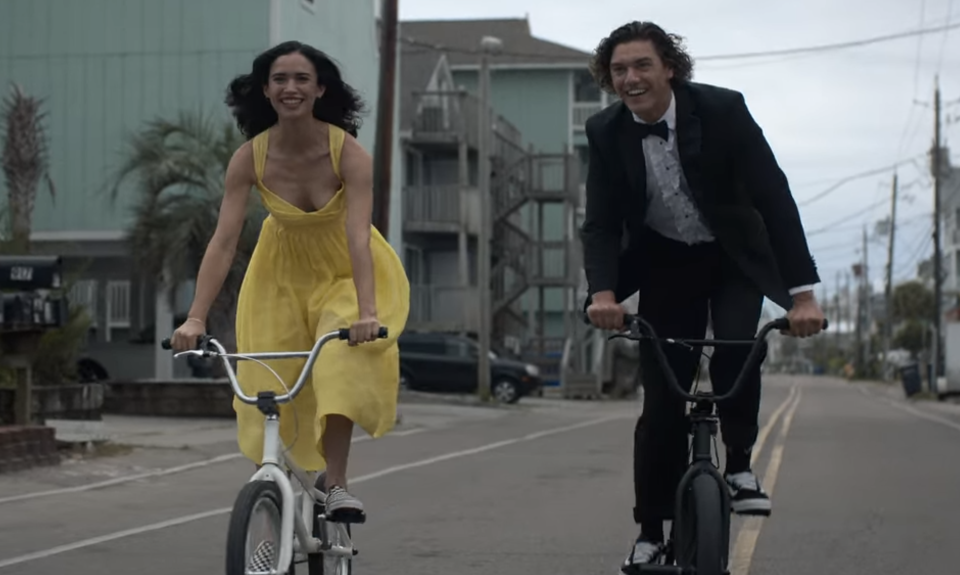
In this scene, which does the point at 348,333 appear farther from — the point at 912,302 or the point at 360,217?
the point at 912,302

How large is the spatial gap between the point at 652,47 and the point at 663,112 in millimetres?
223

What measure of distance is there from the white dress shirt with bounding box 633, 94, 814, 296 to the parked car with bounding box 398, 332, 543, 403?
27.3 metres

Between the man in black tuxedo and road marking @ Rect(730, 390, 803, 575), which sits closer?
the man in black tuxedo

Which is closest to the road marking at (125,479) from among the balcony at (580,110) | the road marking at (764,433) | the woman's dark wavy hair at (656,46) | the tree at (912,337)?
the road marking at (764,433)

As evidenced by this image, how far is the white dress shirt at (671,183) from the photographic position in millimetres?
5379

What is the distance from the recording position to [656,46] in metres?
5.38

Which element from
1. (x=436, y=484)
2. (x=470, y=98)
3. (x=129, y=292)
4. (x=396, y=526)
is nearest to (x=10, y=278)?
(x=436, y=484)

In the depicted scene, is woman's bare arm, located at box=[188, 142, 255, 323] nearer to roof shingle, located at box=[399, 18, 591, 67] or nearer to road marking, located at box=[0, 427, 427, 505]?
road marking, located at box=[0, 427, 427, 505]

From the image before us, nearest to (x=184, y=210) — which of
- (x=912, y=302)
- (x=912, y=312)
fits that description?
(x=912, y=302)

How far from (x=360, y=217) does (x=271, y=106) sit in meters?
0.62

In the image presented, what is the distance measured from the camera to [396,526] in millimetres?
9438

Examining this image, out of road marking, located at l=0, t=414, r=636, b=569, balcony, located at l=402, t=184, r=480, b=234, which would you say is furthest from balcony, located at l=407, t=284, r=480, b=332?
road marking, located at l=0, t=414, r=636, b=569

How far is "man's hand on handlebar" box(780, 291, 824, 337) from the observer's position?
5125 mm

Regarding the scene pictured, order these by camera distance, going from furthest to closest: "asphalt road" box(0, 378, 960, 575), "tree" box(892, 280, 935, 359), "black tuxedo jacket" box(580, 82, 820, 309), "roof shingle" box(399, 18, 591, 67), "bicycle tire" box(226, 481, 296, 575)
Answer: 1. "tree" box(892, 280, 935, 359)
2. "roof shingle" box(399, 18, 591, 67)
3. "asphalt road" box(0, 378, 960, 575)
4. "black tuxedo jacket" box(580, 82, 820, 309)
5. "bicycle tire" box(226, 481, 296, 575)
